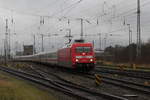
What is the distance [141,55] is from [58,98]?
36.4m

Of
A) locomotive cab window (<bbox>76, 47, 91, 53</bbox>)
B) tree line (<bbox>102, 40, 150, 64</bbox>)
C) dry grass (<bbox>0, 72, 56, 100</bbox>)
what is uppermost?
locomotive cab window (<bbox>76, 47, 91, 53</bbox>)

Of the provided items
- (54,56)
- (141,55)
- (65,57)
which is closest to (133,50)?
(141,55)

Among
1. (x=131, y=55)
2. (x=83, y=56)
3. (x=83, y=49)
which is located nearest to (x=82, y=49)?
(x=83, y=49)

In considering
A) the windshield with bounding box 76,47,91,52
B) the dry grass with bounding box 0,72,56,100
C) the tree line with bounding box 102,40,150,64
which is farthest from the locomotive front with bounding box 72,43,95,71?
the tree line with bounding box 102,40,150,64

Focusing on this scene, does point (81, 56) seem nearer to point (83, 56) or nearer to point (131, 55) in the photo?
point (83, 56)

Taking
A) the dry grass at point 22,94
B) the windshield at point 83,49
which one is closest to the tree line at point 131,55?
the windshield at point 83,49

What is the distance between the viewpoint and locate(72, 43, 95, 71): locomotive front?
30.7 m

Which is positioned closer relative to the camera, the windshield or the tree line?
the windshield

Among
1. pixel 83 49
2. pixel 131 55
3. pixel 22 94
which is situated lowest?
pixel 22 94

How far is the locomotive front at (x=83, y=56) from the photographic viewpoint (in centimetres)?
3072

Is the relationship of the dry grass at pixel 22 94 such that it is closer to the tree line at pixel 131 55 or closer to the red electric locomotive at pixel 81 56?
the red electric locomotive at pixel 81 56

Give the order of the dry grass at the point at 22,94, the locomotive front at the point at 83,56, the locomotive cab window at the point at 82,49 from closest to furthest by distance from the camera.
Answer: the dry grass at the point at 22,94 → the locomotive front at the point at 83,56 → the locomotive cab window at the point at 82,49

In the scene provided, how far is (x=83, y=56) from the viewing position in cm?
3123

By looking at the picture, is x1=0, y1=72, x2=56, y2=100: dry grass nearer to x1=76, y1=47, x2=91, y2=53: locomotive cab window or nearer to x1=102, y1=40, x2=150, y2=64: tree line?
x1=76, y1=47, x2=91, y2=53: locomotive cab window
